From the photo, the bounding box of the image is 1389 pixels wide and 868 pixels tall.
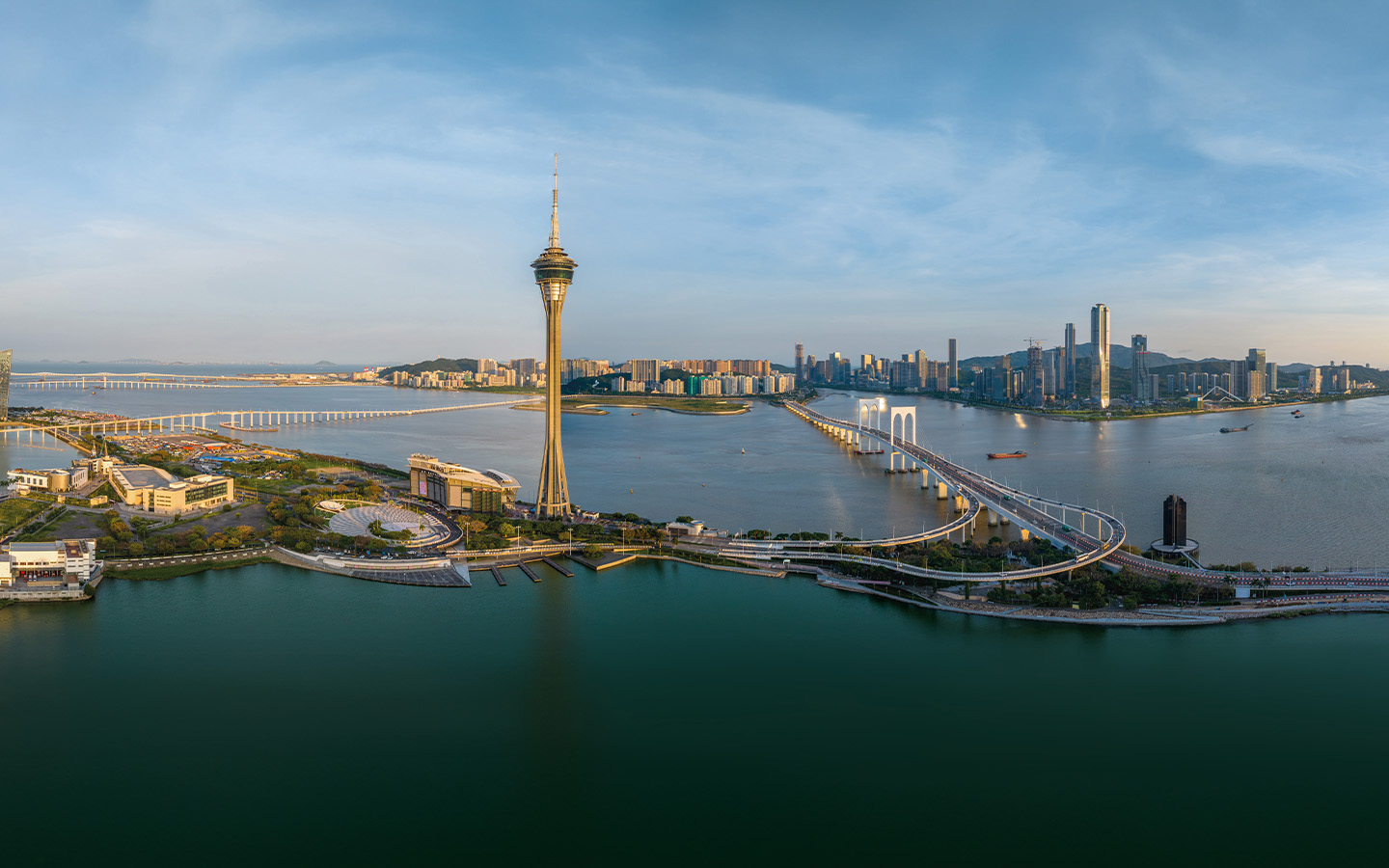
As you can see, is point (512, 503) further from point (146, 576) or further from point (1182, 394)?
point (1182, 394)

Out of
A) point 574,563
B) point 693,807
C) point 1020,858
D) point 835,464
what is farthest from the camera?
point 835,464

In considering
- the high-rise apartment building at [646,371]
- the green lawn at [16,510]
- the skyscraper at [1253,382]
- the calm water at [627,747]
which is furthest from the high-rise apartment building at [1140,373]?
the green lawn at [16,510]

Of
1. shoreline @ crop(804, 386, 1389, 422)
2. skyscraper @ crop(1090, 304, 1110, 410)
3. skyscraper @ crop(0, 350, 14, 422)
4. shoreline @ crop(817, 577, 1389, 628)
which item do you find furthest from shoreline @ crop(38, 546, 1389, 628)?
skyscraper @ crop(1090, 304, 1110, 410)

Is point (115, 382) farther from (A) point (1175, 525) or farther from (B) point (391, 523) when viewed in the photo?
(A) point (1175, 525)

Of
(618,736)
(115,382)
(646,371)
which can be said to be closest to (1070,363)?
(646,371)

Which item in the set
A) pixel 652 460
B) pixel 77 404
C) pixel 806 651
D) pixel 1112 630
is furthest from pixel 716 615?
pixel 77 404

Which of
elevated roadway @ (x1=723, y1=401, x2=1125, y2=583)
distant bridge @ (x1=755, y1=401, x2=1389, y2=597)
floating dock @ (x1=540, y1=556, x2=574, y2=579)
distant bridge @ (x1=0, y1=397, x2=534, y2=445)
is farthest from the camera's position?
distant bridge @ (x1=0, y1=397, x2=534, y2=445)

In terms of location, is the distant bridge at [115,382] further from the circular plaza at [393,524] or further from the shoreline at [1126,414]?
the circular plaza at [393,524]

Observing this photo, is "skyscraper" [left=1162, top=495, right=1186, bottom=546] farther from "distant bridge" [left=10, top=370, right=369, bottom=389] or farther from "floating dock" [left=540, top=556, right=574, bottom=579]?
"distant bridge" [left=10, top=370, right=369, bottom=389]
